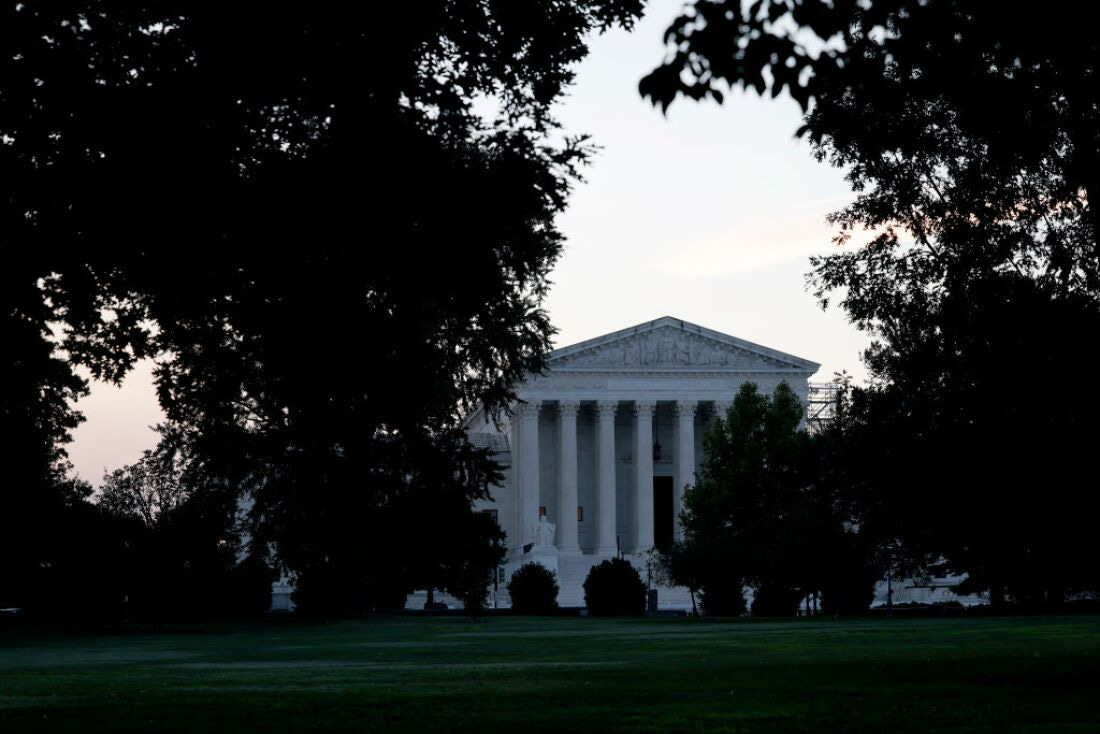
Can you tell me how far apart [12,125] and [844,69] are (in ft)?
29.4

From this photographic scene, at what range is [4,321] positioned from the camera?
55.3ft

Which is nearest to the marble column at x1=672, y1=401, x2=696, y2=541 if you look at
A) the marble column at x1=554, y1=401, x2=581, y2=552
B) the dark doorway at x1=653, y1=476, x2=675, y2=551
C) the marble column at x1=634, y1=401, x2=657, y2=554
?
the marble column at x1=634, y1=401, x2=657, y2=554

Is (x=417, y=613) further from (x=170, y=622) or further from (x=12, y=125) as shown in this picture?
(x=12, y=125)

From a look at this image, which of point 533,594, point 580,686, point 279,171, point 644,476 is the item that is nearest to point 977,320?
point 580,686

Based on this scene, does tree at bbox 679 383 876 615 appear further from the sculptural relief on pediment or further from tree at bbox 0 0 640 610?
tree at bbox 0 0 640 610

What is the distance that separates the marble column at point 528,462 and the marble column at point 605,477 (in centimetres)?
437

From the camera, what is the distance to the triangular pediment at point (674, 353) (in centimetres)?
11250

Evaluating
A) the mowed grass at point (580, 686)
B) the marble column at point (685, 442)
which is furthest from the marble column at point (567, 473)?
the mowed grass at point (580, 686)

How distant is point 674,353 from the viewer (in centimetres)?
11356

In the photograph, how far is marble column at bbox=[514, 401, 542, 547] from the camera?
113m

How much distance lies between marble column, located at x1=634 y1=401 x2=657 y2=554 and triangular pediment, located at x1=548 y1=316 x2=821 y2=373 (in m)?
3.22

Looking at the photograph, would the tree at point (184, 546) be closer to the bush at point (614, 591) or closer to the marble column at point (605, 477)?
the bush at point (614, 591)

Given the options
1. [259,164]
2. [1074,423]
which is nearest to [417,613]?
[1074,423]

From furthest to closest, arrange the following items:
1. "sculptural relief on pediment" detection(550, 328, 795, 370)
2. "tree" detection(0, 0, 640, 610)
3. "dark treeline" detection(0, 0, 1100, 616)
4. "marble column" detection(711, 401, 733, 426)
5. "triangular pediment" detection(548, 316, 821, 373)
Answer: "marble column" detection(711, 401, 733, 426), "sculptural relief on pediment" detection(550, 328, 795, 370), "triangular pediment" detection(548, 316, 821, 373), "tree" detection(0, 0, 640, 610), "dark treeline" detection(0, 0, 1100, 616)
